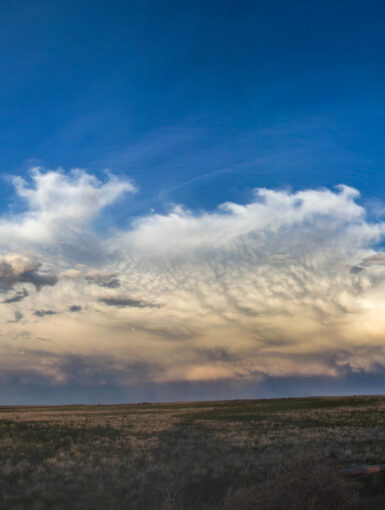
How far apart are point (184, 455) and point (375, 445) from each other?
10515 mm

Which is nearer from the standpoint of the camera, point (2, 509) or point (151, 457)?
point (2, 509)

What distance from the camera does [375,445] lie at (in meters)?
22.6

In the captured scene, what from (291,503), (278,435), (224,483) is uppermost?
(291,503)

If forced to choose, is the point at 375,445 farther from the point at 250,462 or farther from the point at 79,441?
the point at 79,441

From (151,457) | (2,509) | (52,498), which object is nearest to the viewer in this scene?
(2,509)

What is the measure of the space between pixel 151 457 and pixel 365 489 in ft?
33.9

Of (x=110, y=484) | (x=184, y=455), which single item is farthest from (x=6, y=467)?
(x=184, y=455)

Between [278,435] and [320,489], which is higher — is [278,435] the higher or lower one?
the lower one

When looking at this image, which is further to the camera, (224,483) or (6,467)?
(6,467)

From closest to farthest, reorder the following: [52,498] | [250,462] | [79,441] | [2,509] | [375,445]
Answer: [2,509] < [52,498] < [250,462] < [375,445] < [79,441]

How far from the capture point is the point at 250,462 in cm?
1730

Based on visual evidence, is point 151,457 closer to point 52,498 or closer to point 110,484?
point 110,484

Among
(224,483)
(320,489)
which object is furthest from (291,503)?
(224,483)

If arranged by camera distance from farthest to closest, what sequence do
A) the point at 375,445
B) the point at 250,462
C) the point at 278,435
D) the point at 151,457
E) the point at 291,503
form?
the point at 278,435
the point at 375,445
the point at 151,457
the point at 250,462
the point at 291,503
